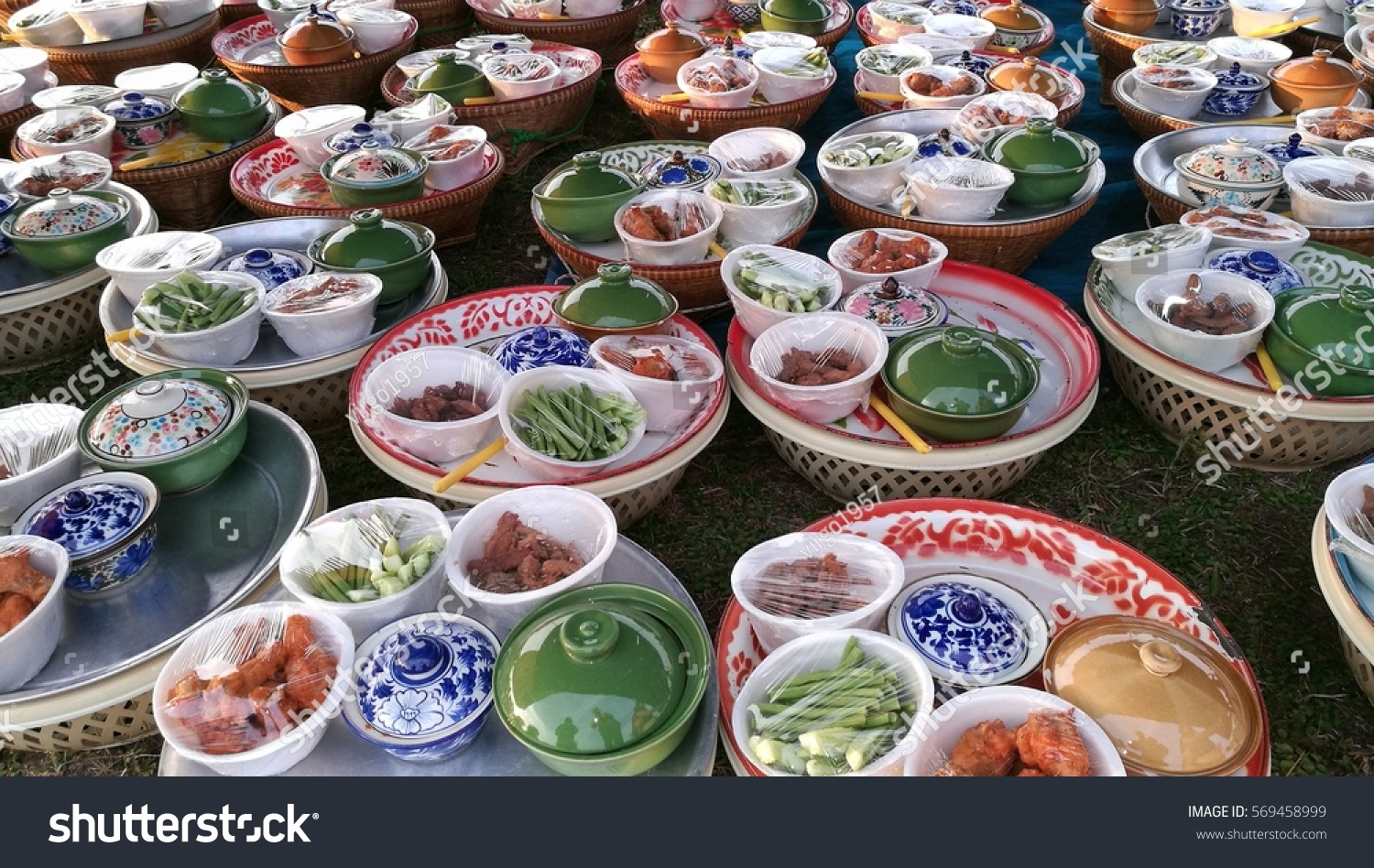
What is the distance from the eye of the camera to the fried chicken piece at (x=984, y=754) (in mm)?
2672

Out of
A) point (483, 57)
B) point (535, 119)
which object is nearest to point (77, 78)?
point (483, 57)

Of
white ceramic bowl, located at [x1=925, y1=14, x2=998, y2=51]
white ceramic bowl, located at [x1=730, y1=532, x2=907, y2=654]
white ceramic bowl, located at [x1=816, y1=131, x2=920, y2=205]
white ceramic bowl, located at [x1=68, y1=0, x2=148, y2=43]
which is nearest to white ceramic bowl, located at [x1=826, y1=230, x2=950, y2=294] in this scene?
white ceramic bowl, located at [x1=816, y1=131, x2=920, y2=205]

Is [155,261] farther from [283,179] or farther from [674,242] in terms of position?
[674,242]

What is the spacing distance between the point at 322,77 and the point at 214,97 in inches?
40.9

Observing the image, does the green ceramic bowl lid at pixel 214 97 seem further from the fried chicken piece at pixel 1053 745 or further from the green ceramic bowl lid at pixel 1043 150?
the fried chicken piece at pixel 1053 745

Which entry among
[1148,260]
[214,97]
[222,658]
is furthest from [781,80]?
[222,658]

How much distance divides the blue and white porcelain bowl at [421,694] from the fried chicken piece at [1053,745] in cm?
172

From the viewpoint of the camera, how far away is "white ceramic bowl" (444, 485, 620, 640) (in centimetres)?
327

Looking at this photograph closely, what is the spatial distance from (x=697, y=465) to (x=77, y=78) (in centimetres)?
743

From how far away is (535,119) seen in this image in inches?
279

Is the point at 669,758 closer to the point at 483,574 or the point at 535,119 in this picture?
the point at 483,574

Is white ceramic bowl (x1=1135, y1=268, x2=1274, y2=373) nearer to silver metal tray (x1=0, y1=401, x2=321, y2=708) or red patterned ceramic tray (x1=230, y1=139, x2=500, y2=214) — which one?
silver metal tray (x1=0, y1=401, x2=321, y2=708)

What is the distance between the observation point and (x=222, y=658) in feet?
9.95

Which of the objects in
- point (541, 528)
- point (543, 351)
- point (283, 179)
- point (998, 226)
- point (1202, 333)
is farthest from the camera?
point (283, 179)
